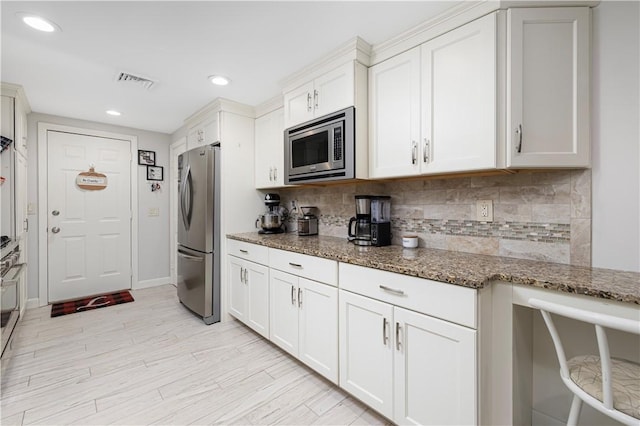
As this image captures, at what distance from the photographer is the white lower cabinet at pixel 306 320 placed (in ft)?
5.89

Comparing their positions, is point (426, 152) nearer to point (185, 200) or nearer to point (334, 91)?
point (334, 91)

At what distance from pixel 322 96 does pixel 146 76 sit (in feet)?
4.89

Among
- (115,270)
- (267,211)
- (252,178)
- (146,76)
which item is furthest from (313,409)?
(115,270)

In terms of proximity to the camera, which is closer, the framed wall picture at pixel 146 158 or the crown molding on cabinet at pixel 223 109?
the crown molding on cabinet at pixel 223 109

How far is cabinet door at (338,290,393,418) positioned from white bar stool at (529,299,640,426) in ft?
2.25

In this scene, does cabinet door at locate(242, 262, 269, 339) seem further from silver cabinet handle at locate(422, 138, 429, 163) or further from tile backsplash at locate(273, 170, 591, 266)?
silver cabinet handle at locate(422, 138, 429, 163)

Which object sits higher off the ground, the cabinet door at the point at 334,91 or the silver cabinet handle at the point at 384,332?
the cabinet door at the point at 334,91

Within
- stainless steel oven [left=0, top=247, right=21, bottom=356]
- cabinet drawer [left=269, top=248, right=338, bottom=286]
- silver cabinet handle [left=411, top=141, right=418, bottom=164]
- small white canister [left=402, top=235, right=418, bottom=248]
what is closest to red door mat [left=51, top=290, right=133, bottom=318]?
stainless steel oven [left=0, top=247, right=21, bottom=356]

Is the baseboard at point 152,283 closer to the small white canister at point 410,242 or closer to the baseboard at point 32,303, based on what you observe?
the baseboard at point 32,303

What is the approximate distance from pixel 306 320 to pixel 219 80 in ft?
6.86

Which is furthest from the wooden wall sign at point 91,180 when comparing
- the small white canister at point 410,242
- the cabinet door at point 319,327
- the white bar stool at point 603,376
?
the white bar stool at point 603,376

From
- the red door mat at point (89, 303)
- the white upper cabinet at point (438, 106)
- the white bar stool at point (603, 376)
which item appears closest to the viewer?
the white bar stool at point (603, 376)

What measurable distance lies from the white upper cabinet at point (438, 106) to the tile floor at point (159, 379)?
153cm

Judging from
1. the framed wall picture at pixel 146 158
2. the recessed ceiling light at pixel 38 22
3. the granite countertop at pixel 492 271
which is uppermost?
the recessed ceiling light at pixel 38 22
